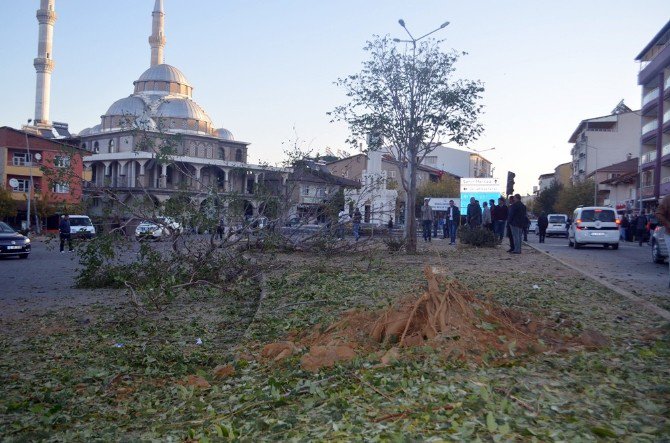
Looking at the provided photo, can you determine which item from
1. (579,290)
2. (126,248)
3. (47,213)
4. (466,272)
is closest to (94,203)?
(126,248)

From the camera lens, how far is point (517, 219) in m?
21.2

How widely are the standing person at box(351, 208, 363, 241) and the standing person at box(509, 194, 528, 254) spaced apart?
4849 mm

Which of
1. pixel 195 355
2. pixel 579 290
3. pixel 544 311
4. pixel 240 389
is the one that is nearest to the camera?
pixel 240 389

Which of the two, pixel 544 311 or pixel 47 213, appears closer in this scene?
pixel 544 311

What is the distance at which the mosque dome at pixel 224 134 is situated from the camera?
89.5 metres

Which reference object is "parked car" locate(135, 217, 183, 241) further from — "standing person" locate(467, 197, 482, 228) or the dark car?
"standing person" locate(467, 197, 482, 228)

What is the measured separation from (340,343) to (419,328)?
0.77 meters

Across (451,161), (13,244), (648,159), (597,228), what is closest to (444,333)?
(13,244)

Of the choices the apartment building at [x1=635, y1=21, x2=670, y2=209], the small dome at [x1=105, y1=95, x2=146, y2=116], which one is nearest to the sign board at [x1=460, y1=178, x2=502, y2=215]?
the apartment building at [x1=635, y1=21, x2=670, y2=209]

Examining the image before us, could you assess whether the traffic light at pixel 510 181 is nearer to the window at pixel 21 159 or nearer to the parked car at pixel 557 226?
the parked car at pixel 557 226

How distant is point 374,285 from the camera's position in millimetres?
11586

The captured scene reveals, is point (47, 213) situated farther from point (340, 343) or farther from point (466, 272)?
point (340, 343)

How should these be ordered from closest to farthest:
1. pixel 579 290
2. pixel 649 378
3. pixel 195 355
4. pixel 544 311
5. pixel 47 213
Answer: pixel 649 378 < pixel 195 355 < pixel 544 311 < pixel 579 290 < pixel 47 213

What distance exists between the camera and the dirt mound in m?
5.71
